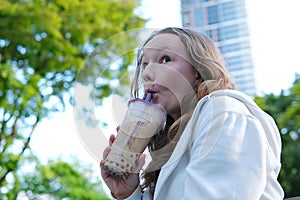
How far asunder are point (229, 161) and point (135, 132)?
13 cm

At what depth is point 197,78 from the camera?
0.72 meters

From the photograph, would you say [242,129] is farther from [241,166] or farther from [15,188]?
[15,188]

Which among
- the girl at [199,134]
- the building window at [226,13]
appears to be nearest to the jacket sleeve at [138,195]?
the girl at [199,134]

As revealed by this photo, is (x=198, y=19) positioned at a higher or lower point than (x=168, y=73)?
lower

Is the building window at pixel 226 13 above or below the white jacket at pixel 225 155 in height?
below

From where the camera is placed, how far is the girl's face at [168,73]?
68 centimetres

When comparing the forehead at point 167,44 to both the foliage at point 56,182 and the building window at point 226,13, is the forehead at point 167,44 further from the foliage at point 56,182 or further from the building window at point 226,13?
the foliage at point 56,182

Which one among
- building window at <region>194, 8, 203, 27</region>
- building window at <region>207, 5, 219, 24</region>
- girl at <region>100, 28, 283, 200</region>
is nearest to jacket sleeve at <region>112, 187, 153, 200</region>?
girl at <region>100, 28, 283, 200</region>

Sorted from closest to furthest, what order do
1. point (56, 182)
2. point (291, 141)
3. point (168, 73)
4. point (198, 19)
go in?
point (168, 73) → point (198, 19) → point (291, 141) → point (56, 182)

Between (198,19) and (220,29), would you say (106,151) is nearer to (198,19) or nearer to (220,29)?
(198,19)

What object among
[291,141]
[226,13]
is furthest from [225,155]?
[291,141]

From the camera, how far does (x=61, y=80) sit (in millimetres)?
5574

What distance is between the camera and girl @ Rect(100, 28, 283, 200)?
0.58m

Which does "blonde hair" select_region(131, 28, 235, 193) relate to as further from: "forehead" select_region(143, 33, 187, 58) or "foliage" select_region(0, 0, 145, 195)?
"foliage" select_region(0, 0, 145, 195)
